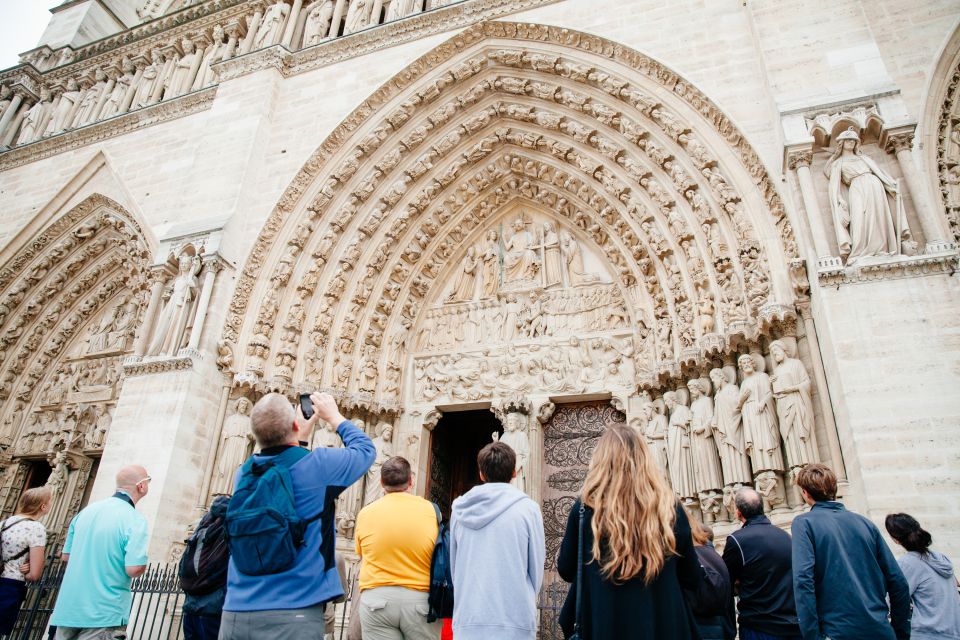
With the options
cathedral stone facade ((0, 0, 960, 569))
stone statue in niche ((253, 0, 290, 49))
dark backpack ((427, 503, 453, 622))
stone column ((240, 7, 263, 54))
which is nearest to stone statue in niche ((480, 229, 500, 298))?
cathedral stone facade ((0, 0, 960, 569))

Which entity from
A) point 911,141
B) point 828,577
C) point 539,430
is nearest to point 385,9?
point 539,430

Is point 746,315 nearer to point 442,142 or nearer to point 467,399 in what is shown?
point 467,399

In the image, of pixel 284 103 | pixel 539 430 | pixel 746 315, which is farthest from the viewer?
pixel 284 103

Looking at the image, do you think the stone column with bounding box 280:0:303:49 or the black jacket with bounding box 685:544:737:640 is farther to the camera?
the stone column with bounding box 280:0:303:49

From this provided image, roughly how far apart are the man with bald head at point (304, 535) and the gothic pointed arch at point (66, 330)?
905 centimetres

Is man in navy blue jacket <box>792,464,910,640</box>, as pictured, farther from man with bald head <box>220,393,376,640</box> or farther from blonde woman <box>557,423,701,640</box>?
man with bald head <box>220,393,376,640</box>

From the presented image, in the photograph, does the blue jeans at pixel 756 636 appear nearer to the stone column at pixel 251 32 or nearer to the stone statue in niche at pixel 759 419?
the stone statue in niche at pixel 759 419

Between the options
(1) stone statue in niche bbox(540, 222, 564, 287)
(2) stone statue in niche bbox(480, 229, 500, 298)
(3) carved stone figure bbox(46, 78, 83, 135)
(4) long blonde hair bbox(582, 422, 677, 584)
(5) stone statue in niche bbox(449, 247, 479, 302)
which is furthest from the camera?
(3) carved stone figure bbox(46, 78, 83, 135)

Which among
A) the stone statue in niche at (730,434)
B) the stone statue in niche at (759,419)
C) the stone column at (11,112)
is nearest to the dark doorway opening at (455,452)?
the stone statue in niche at (730,434)

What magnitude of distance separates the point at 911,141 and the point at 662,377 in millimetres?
3108

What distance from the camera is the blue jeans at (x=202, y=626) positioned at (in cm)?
244

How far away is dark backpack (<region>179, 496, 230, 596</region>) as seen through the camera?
239cm

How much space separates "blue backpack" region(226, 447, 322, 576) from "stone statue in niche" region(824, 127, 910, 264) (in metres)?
4.79

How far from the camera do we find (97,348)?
10805 millimetres
